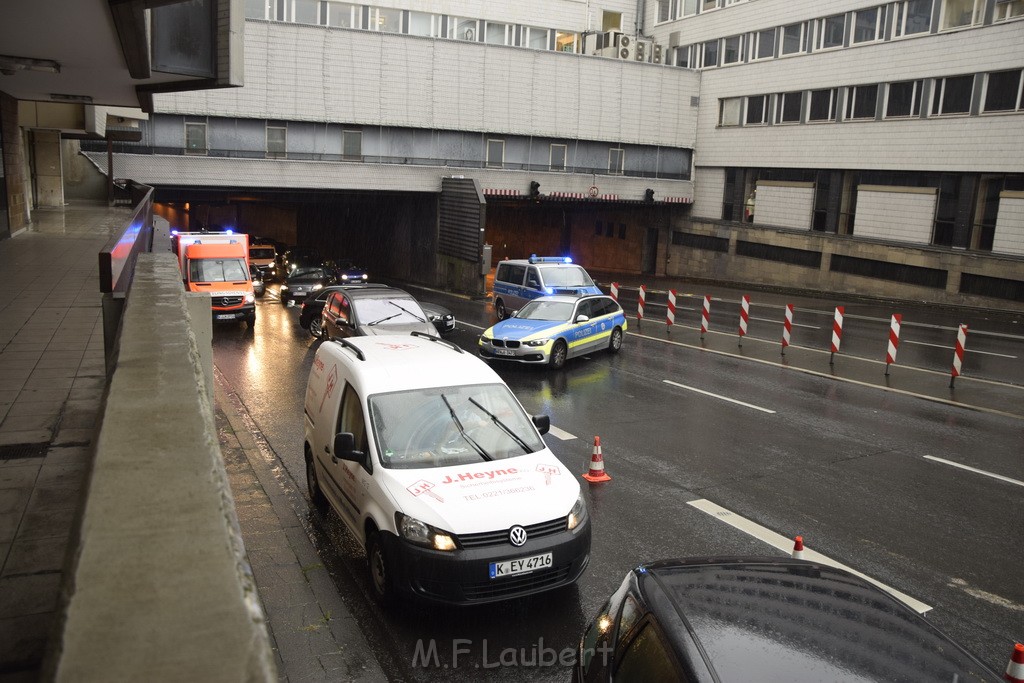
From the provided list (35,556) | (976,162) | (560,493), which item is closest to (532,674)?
(560,493)

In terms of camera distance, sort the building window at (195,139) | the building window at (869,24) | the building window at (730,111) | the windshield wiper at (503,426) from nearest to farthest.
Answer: the windshield wiper at (503,426)
the building window at (195,139)
the building window at (869,24)
the building window at (730,111)

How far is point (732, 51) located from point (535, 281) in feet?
84.8

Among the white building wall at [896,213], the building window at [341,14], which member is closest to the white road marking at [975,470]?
the white building wall at [896,213]

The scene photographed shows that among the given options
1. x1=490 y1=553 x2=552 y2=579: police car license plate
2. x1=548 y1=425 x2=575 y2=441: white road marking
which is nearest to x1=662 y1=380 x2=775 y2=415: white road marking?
x1=548 y1=425 x2=575 y2=441: white road marking

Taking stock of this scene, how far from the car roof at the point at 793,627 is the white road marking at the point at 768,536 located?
132 inches

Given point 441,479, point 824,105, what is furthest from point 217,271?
point 824,105

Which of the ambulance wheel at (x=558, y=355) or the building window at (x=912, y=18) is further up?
the building window at (x=912, y=18)

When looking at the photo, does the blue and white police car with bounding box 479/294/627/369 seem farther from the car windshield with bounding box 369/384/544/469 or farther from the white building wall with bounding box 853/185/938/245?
the white building wall with bounding box 853/185/938/245

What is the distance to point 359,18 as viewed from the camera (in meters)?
42.5

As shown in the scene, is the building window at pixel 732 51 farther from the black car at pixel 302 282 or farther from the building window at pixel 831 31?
the black car at pixel 302 282

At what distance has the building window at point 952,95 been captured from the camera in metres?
31.0

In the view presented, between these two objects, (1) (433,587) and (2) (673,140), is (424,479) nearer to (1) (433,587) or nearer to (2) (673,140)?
(1) (433,587)

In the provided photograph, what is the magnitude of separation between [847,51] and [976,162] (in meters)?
8.36

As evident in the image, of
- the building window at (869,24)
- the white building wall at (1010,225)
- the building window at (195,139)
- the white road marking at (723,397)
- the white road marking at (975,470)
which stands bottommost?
the white road marking at (723,397)
